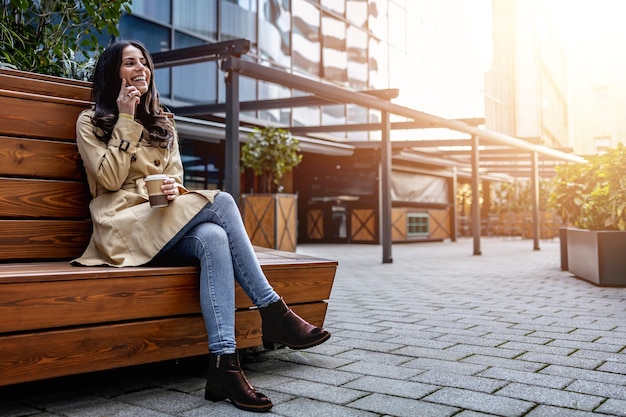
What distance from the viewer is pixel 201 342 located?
2.87 metres

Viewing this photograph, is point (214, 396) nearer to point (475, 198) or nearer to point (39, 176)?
point (39, 176)

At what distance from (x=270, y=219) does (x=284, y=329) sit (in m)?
8.73

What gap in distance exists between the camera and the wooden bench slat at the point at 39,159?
3.12m

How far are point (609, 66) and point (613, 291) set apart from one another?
49598 millimetres

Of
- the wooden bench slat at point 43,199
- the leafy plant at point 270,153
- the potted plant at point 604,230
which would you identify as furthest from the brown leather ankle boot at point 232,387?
the leafy plant at point 270,153

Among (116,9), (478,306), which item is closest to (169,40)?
(116,9)

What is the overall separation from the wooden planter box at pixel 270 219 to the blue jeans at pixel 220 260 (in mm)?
8529

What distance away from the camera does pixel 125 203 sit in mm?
2947

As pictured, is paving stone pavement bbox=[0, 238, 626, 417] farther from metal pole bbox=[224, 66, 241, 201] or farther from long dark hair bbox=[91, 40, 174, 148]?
metal pole bbox=[224, 66, 241, 201]

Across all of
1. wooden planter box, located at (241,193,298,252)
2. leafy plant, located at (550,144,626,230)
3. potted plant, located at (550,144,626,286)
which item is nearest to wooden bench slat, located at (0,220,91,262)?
potted plant, located at (550,144,626,286)

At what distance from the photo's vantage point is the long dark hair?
312 cm

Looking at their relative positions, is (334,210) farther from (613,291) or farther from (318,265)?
(318,265)

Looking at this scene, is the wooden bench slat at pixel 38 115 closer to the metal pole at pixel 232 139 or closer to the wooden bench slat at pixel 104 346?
the wooden bench slat at pixel 104 346

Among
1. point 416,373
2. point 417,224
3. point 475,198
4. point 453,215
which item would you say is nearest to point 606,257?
point 416,373
